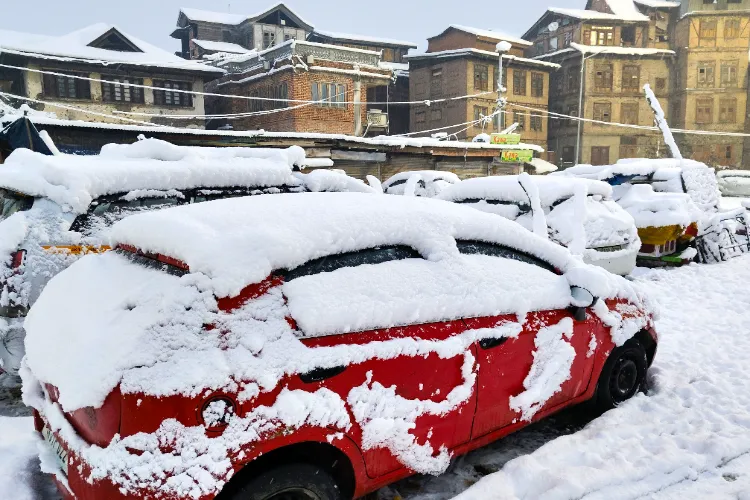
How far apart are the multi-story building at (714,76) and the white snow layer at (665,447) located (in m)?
49.2

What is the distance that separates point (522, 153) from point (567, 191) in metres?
18.1

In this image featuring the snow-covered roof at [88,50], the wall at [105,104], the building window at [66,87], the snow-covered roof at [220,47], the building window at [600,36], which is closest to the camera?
the snow-covered roof at [88,50]

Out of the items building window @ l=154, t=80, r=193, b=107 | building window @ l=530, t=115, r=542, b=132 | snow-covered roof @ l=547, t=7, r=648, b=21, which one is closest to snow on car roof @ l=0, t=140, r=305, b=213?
building window @ l=154, t=80, r=193, b=107

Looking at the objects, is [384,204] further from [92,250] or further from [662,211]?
[662,211]

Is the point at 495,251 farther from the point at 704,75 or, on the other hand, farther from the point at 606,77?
the point at 704,75

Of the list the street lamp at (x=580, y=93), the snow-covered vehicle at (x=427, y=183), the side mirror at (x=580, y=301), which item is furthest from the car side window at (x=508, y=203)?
the street lamp at (x=580, y=93)

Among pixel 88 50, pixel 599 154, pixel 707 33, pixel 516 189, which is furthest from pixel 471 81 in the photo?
pixel 516 189

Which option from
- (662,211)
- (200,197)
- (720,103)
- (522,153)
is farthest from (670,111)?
(200,197)

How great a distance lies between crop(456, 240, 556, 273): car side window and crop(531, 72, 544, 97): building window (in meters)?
42.8

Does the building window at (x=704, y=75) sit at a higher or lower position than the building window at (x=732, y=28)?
lower

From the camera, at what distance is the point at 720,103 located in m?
46.1

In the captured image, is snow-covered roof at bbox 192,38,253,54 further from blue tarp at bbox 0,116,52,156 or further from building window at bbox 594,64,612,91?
building window at bbox 594,64,612,91

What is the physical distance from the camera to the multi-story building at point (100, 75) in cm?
2542

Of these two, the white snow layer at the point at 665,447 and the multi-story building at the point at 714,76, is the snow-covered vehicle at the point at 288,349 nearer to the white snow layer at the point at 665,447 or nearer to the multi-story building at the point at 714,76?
the white snow layer at the point at 665,447
